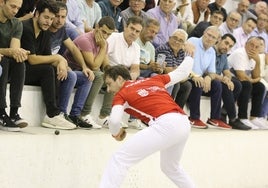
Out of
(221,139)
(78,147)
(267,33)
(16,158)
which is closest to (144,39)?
(221,139)

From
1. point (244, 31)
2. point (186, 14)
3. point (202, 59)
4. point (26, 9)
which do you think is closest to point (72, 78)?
point (26, 9)

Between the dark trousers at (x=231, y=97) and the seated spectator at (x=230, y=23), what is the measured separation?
1368mm

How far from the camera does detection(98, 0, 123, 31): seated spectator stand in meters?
7.29

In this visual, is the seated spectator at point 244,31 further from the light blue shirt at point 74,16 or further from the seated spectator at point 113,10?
the light blue shirt at point 74,16

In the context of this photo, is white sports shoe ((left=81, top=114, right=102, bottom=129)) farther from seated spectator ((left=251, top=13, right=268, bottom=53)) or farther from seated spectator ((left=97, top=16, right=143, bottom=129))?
seated spectator ((left=251, top=13, right=268, bottom=53))

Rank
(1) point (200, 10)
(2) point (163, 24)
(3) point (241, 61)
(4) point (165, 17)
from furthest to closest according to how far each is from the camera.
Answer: (1) point (200, 10) → (3) point (241, 61) → (4) point (165, 17) → (2) point (163, 24)

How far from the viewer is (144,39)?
22.5 ft

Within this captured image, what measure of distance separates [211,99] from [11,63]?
3086 mm

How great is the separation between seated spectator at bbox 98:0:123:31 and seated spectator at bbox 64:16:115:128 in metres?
1.24

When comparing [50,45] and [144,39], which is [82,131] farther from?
[144,39]

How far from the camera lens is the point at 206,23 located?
8.21 metres

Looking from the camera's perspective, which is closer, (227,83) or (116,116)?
(116,116)

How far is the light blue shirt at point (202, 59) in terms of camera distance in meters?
7.38

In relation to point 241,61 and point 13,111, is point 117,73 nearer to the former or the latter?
point 13,111
